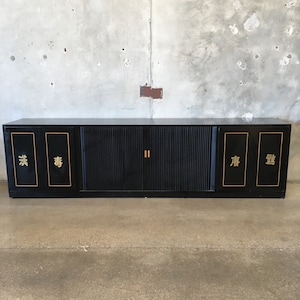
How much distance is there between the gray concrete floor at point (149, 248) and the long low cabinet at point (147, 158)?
145 millimetres

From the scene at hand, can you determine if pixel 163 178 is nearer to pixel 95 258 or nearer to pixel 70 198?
pixel 70 198

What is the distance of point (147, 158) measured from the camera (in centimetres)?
371

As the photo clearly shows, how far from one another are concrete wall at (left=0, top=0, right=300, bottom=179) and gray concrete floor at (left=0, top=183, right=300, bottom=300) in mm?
1155

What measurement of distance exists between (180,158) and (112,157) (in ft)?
2.39

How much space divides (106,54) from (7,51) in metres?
1.15

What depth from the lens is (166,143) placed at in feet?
12.1

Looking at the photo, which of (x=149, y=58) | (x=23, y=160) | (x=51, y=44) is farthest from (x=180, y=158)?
(x=51, y=44)

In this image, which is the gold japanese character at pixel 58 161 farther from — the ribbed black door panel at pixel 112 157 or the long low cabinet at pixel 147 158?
the ribbed black door panel at pixel 112 157

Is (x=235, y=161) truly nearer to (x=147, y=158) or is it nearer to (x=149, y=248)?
(x=147, y=158)

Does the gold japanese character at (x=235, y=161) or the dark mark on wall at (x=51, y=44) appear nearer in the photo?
the gold japanese character at (x=235, y=161)

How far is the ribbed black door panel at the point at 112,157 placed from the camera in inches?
144

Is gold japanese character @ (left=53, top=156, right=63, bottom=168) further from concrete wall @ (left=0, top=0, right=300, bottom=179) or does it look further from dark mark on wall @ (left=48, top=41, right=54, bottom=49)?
dark mark on wall @ (left=48, top=41, right=54, bottom=49)

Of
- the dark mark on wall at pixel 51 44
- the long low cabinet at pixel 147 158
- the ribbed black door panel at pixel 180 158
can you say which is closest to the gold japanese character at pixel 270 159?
the long low cabinet at pixel 147 158

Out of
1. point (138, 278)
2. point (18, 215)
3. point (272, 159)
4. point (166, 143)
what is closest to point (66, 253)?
point (138, 278)
